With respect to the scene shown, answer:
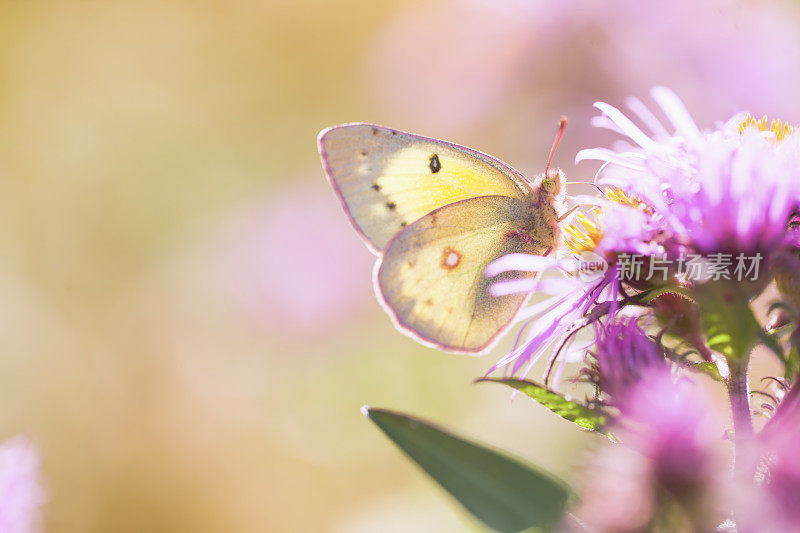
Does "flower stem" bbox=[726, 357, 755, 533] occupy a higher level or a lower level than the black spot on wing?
lower

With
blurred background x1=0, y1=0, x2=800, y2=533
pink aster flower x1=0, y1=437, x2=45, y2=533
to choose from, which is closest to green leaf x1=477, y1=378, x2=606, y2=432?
pink aster flower x1=0, y1=437, x2=45, y2=533

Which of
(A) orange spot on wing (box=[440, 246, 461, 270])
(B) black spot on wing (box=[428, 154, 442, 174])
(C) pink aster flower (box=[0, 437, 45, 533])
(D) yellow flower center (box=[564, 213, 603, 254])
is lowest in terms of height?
(C) pink aster flower (box=[0, 437, 45, 533])

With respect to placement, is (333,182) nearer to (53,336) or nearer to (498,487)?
(498,487)

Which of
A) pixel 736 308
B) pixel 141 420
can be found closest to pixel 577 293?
pixel 736 308

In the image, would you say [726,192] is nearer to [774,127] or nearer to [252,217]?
[774,127]

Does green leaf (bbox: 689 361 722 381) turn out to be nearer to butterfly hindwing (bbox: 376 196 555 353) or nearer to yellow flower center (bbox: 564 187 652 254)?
yellow flower center (bbox: 564 187 652 254)
